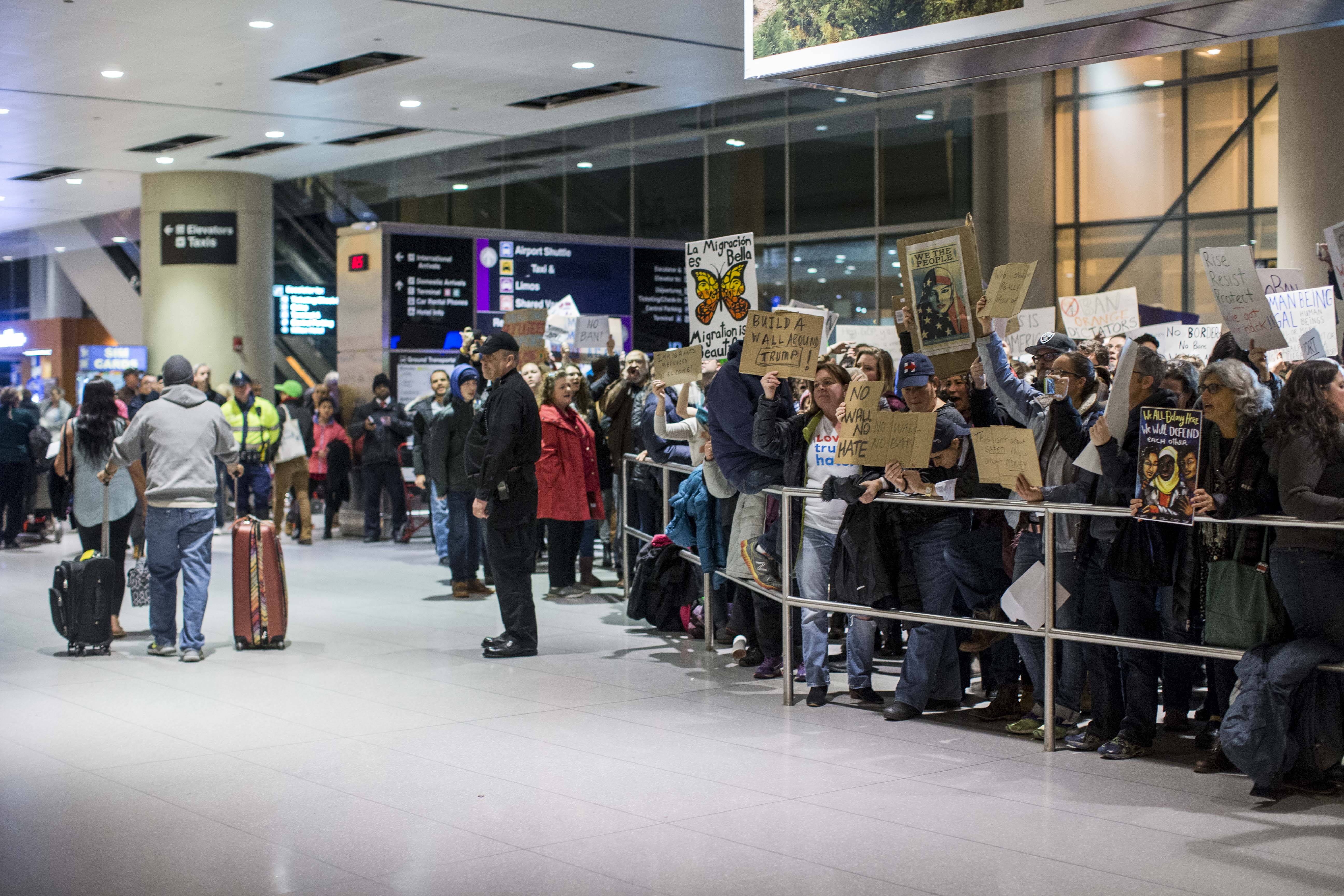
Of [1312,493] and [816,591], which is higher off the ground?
[1312,493]

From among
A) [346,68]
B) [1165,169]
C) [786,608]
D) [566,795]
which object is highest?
[346,68]

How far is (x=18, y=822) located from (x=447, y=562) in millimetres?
8055

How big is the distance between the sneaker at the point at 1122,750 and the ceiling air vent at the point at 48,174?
64.7 feet

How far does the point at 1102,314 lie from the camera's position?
10.1 m

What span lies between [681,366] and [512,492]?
4.35 ft

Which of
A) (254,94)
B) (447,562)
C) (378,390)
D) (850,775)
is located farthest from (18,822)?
(254,94)

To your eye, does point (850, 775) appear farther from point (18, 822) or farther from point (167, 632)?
point (167, 632)

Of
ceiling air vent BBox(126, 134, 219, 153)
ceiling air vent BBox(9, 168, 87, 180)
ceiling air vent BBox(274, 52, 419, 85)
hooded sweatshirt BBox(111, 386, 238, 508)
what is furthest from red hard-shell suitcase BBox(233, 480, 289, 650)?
ceiling air vent BBox(9, 168, 87, 180)

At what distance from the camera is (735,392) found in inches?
280

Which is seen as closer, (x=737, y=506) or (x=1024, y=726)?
(x=1024, y=726)

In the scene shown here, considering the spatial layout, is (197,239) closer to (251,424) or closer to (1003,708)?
(251,424)

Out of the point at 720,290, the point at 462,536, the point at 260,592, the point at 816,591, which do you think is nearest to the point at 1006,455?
the point at 816,591

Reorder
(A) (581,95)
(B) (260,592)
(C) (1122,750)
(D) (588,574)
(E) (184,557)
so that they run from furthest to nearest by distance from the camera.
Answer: (A) (581,95) → (D) (588,574) → (B) (260,592) → (E) (184,557) → (C) (1122,750)

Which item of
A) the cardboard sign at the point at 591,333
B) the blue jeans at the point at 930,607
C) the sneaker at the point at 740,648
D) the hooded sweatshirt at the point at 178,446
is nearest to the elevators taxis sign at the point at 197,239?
the cardboard sign at the point at 591,333
